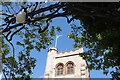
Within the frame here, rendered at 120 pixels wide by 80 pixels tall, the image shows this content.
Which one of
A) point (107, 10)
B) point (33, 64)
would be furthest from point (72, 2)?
point (33, 64)

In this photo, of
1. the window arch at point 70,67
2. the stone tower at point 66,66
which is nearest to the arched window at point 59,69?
the stone tower at point 66,66

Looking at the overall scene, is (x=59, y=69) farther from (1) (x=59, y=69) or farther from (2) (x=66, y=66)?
(2) (x=66, y=66)

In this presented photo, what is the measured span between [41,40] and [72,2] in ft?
16.0

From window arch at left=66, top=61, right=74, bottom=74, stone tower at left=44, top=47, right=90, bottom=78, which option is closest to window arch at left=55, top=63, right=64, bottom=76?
stone tower at left=44, top=47, right=90, bottom=78

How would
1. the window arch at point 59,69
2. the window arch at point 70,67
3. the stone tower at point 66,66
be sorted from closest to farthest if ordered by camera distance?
the stone tower at point 66,66 < the window arch at point 70,67 < the window arch at point 59,69

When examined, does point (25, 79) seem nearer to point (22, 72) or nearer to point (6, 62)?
point (22, 72)

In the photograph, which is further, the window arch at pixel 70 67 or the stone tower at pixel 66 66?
the window arch at pixel 70 67

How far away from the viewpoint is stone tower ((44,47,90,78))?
1900 centimetres

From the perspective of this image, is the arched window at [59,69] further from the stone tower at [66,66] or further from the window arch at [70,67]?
the window arch at [70,67]

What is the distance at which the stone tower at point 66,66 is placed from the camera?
19.0 metres

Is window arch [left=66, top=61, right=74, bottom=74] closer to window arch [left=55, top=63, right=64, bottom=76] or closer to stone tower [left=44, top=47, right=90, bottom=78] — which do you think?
stone tower [left=44, top=47, right=90, bottom=78]

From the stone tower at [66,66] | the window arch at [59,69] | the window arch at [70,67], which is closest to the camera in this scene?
the stone tower at [66,66]

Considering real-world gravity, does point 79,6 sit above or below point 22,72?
above

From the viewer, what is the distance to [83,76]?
717 inches
